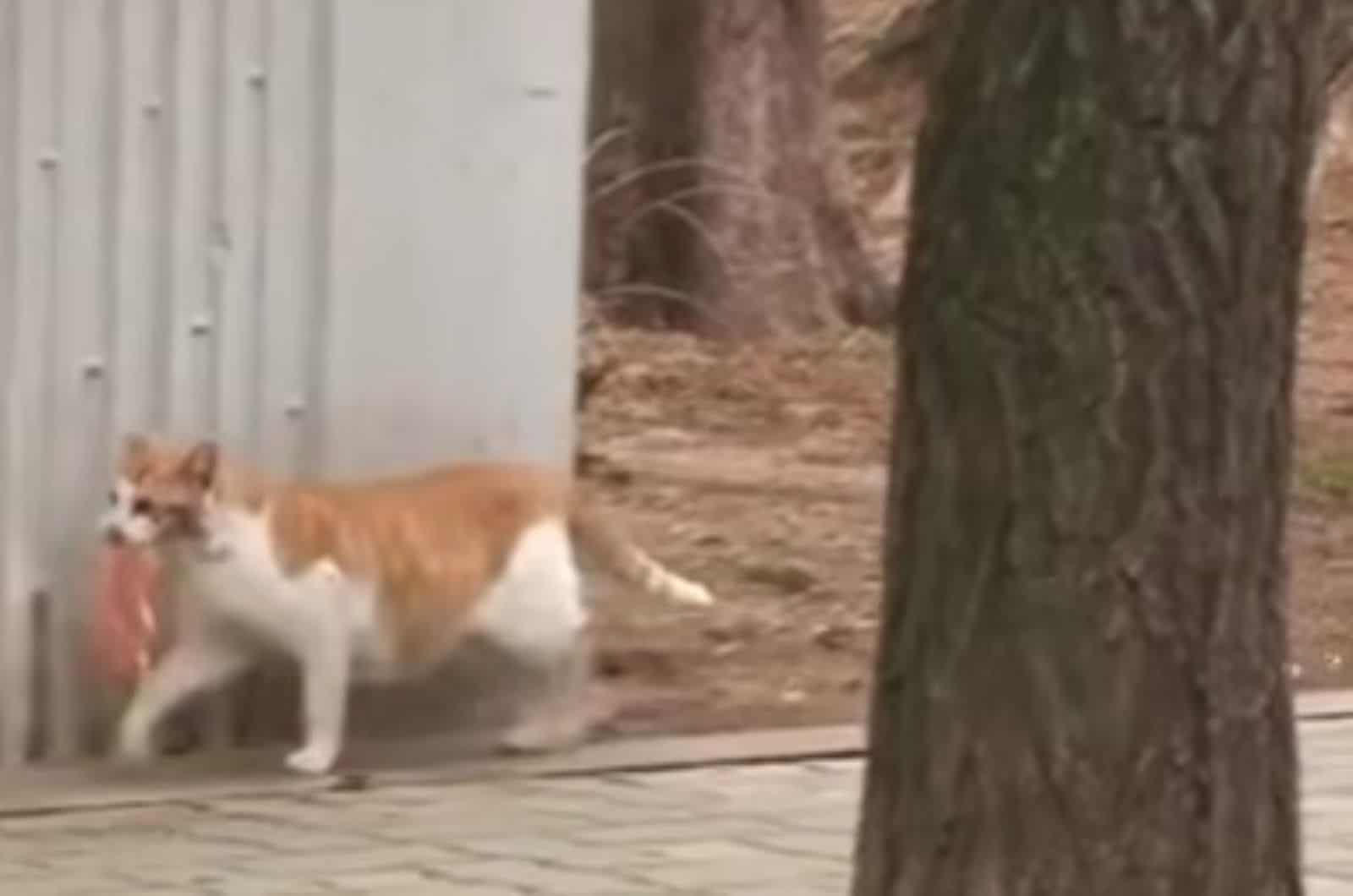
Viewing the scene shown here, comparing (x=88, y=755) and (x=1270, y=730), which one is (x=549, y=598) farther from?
(x=1270, y=730)

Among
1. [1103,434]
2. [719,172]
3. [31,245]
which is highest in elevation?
[719,172]

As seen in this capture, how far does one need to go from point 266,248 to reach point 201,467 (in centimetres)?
62

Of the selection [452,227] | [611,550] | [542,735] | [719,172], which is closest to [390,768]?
[542,735]

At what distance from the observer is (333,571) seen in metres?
10.1

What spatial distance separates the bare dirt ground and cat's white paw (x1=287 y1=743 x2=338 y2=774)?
1069 mm

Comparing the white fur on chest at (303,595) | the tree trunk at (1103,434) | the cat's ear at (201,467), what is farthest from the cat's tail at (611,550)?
the tree trunk at (1103,434)

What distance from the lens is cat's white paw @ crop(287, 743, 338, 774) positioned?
33.3 feet

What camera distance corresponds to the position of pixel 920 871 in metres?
6.37

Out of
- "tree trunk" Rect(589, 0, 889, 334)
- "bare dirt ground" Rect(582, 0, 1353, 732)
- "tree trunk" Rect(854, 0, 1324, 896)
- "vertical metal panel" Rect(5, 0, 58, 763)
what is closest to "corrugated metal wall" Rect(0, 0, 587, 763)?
"vertical metal panel" Rect(5, 0, 58, 763)

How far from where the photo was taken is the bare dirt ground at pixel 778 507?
462 inches

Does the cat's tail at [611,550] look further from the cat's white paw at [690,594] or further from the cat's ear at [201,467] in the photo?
the cat's ear at [201,467]

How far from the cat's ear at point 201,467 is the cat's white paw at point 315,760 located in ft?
2.21

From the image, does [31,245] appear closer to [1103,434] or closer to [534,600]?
[534,600]

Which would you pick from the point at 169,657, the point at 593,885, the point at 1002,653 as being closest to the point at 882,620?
the point at 1002,653
